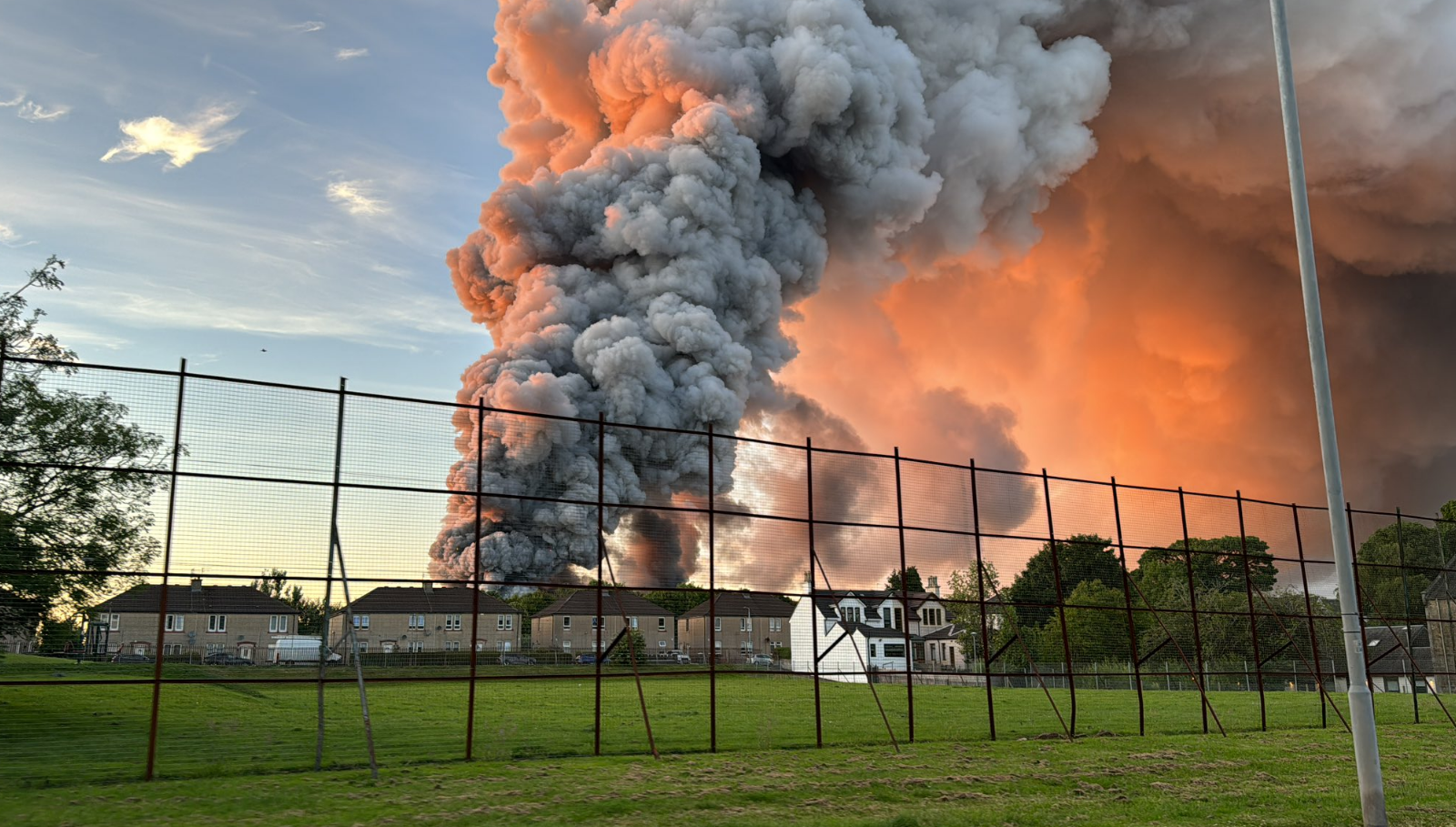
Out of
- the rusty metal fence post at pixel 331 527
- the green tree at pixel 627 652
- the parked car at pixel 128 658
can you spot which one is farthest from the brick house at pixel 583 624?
the rusty metal fence post at pixel 331 527

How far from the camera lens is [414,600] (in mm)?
19031

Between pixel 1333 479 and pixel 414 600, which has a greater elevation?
pixel 1333 479

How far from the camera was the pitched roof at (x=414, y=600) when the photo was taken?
17875mm

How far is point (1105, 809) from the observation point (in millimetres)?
10219

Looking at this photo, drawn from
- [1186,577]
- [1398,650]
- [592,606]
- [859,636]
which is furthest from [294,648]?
[1398,650]

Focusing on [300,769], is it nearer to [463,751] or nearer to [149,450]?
[463,751]

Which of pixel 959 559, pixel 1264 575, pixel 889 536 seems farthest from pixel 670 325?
pixel 1264 575

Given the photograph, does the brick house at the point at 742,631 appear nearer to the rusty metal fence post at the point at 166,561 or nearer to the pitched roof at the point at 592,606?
the pitched roof at the point at 592,606

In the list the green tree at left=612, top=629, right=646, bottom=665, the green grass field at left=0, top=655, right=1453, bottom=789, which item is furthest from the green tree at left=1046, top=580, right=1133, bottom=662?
the green tree at left=612, top=629, right=646, bottom=665

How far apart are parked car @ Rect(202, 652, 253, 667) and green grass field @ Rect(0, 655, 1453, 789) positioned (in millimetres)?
224

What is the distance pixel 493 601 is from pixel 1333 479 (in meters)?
29.8

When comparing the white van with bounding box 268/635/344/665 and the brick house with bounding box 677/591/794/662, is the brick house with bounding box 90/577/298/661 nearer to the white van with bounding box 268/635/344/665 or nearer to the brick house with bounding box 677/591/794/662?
the white van with bounding box 268/635/344/665

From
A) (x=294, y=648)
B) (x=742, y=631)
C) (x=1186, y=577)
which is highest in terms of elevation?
(x=1186, y=577)

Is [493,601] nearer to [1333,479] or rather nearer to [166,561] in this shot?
[166,561]
